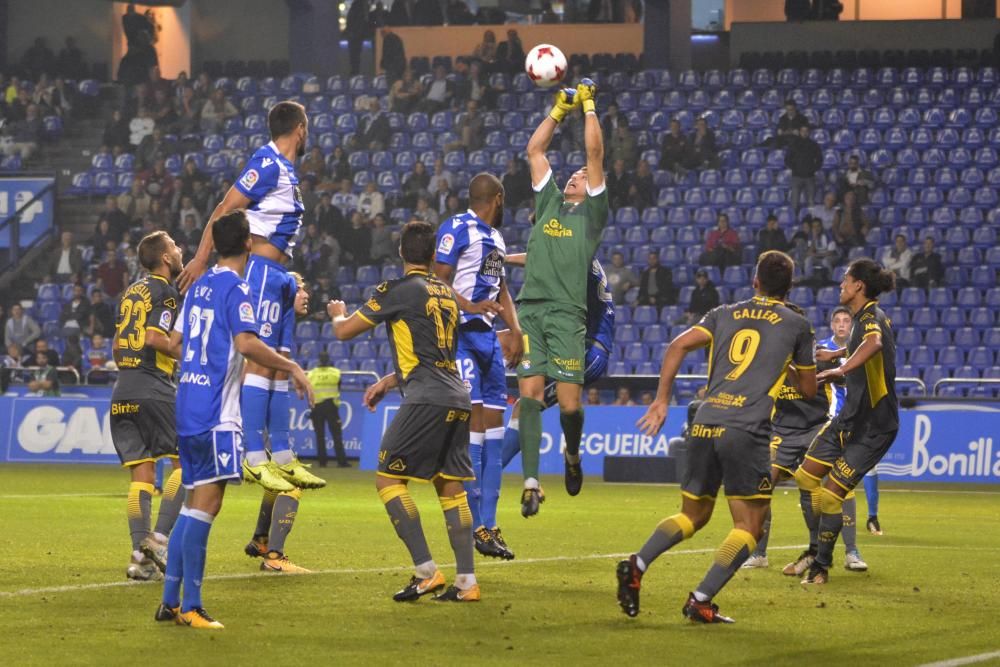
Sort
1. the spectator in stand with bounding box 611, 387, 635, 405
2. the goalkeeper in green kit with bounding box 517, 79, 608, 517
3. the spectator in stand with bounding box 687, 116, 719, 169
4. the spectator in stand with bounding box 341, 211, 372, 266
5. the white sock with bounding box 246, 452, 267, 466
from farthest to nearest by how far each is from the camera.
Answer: the spectator in stand with bounding box 687, 116, 719, 169 < the spectator in stand with bounding box 341, 211, 372, 266 < the spectator in stand with bounding box 611, 387, 635, 405 < the goalkeeper in green kit with bounding box 517, 79, 608, 517 < the white sock with bounding box 246, 452, 267, 466

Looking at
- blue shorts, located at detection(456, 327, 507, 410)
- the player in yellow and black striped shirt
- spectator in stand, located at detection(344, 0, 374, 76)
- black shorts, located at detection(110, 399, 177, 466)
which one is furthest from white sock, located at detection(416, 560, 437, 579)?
spectator in stand, located at detection(344, 0, 374, 76)

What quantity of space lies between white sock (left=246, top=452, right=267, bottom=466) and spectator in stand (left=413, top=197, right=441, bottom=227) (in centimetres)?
1953

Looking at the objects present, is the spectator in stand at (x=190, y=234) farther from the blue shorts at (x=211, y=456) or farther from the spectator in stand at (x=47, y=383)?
the blue shorts at (x=211, y=456)

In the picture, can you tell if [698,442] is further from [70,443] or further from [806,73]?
[806,73]

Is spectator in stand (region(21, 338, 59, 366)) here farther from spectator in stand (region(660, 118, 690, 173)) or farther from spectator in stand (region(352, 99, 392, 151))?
spectator in stand (region(660, 118, 690, 173))

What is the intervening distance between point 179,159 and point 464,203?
A: 7.28 metres

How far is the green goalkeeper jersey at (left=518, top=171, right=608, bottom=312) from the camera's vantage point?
11.0 m

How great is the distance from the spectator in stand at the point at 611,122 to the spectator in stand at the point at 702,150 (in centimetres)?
134

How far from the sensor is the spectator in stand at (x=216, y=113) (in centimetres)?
3391

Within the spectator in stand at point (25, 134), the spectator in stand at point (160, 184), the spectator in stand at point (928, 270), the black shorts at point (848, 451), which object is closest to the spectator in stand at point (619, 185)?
the spectator in stand at point (928, 270)

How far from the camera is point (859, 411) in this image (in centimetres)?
1046

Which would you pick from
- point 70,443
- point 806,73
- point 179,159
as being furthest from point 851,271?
point 179,159

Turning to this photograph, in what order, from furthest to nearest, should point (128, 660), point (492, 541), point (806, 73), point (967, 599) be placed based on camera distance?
point (806, 73), point (492, 541), point (967, 599), point (128, 660)

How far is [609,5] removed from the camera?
119ft
